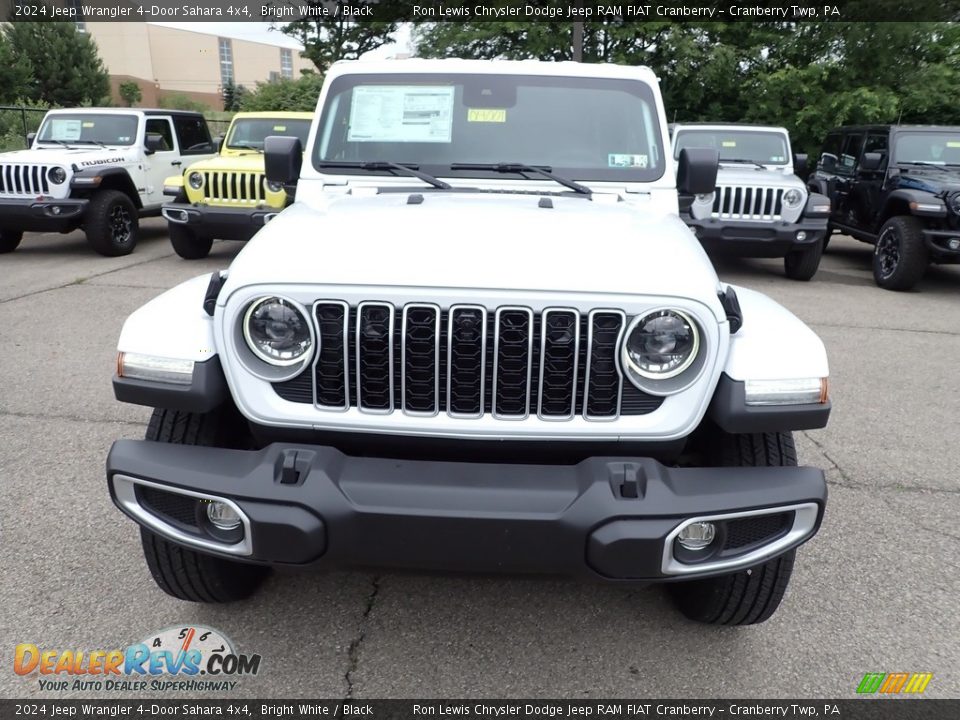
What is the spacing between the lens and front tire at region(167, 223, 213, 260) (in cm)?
922

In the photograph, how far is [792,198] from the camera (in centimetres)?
843

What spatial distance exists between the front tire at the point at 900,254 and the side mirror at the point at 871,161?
848mm

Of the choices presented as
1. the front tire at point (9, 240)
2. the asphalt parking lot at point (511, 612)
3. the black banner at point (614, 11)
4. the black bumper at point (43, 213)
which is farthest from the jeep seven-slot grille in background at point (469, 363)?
the black banner at point (614, 11)

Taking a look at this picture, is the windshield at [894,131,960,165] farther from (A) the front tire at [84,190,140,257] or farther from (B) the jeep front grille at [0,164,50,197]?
(B) the jeep front grille at [0,164,50,197]

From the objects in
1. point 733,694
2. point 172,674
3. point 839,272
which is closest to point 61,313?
point 172,674

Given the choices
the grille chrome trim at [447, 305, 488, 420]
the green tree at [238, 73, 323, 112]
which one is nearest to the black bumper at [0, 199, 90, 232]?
the grille chrome trim at [447, 305, 488, 420]

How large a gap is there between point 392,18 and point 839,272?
15.5 metres

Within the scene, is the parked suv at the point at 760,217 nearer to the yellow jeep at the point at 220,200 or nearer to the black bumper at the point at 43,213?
the yellow jeep at the point at 220,200

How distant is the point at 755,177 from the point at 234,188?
6116mm

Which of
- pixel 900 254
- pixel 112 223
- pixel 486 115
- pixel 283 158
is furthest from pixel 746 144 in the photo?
pixel 112 223

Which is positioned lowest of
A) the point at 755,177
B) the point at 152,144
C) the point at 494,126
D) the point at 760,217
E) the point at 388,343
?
the point at 760,217

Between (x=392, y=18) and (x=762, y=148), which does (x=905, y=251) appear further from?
(x=392, y=18)

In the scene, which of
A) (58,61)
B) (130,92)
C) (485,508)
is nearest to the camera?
(485,508)

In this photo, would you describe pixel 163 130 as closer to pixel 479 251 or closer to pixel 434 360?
pixel 479 251
